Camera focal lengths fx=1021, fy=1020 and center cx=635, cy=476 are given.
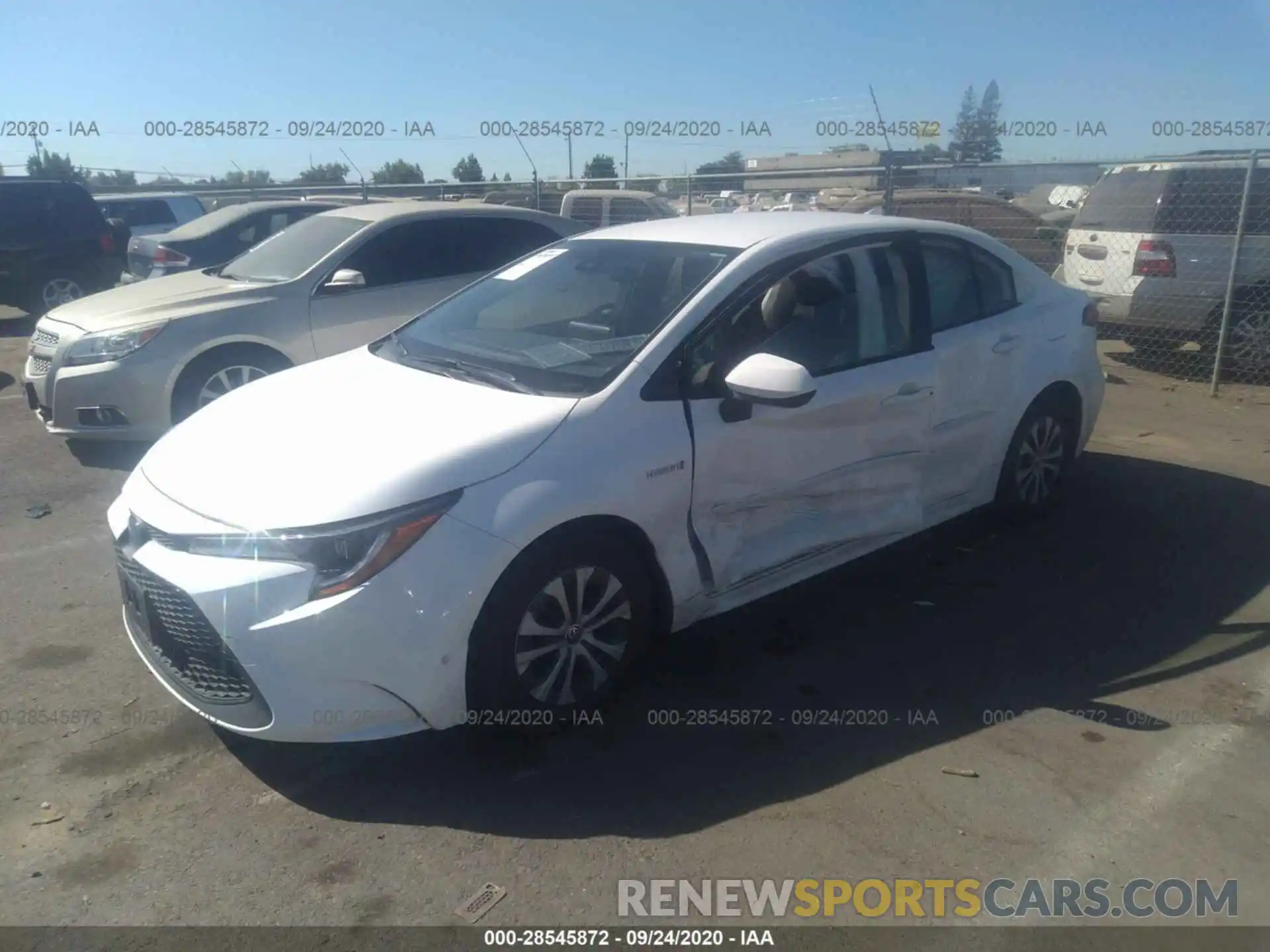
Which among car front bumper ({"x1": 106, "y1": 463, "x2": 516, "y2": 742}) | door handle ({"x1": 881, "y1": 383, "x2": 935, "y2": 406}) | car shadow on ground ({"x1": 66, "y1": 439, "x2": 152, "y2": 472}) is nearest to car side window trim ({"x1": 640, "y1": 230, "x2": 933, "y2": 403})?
door handle ({"x1": 881, "y1": 383, "x2": 935, "y2": 406})

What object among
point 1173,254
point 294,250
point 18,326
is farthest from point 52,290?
point 1173,254

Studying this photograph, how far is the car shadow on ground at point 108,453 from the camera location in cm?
669

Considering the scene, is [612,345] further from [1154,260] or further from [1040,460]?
[1154,260]

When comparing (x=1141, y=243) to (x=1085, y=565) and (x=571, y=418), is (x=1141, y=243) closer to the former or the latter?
(x=1085, y=565)

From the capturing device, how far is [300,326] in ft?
22.4

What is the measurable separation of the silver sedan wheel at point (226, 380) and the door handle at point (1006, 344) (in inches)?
173

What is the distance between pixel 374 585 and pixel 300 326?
4.35 m

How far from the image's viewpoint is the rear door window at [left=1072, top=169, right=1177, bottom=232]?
9.32 m

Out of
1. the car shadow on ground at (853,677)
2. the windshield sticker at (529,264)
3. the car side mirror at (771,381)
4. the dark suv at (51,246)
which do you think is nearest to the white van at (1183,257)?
the car shadow on ground at (853,677)

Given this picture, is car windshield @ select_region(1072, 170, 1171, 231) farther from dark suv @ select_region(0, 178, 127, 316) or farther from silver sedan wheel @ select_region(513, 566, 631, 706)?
dark suv @ select_region(0, 178, 127, 316)

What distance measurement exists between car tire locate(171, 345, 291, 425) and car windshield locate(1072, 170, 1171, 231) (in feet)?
24.9

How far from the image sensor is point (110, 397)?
249 inches

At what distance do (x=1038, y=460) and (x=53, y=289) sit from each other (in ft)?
41.0
